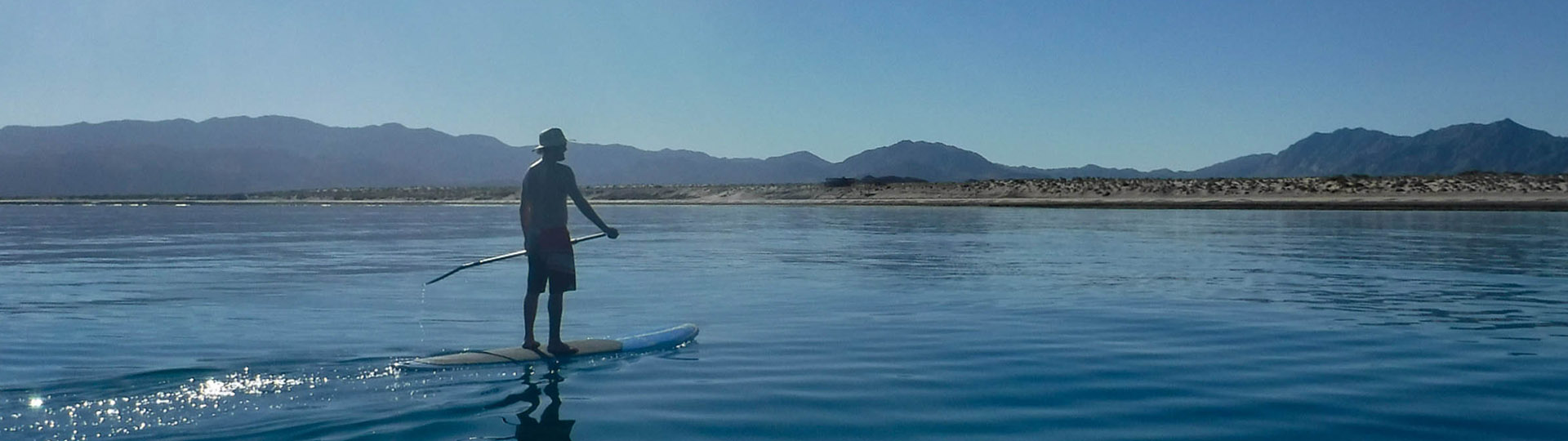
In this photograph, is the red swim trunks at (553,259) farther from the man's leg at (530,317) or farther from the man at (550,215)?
the man's leg at (530,317)

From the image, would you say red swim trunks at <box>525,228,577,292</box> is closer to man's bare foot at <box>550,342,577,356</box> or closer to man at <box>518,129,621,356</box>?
man at <box>518,129,621,356</box>

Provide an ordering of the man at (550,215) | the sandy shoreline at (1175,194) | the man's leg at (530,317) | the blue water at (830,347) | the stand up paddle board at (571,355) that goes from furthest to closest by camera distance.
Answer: the sandy shoreline at (1175,194)
the man's leg at (530,317)
the man at (550,215)
the stand up paddle board at (571,355)
the blue water at (830,347)

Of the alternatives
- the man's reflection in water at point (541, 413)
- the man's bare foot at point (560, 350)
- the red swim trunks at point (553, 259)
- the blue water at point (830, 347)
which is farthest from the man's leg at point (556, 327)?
the man's reflection in water at point (541, 413)

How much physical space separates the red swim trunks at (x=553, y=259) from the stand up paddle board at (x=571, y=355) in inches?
24.7

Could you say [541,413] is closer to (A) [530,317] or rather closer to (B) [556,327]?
(B) [556,327]

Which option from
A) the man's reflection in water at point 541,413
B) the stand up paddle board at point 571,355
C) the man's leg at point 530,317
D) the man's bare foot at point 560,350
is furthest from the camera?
the man's leg at point 530,317

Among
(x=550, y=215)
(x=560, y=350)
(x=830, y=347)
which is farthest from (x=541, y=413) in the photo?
(x=830, y=347)

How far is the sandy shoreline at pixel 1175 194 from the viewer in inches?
2517

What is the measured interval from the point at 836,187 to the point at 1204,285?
85.9 metres

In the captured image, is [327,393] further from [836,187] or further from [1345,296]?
[836,187]

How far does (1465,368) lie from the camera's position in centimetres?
1062

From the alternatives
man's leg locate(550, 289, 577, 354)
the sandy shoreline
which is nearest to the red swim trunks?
man's leg locate(550, 289, 577, 354)

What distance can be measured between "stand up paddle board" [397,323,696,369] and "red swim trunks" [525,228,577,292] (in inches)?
24.7

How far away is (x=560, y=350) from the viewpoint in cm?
1127
